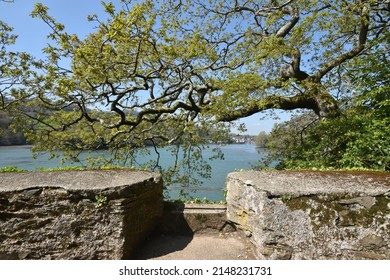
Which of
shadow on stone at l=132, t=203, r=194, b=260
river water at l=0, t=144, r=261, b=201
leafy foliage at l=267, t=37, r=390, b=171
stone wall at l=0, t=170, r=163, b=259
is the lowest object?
river water at l=0, t=144, r=261, b=201

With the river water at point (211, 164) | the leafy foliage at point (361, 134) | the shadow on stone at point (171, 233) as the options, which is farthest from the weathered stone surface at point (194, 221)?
the leafy foliage at point (361, 134)

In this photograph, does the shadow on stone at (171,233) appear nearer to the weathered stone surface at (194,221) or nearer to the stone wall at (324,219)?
the weathered stone surface at (194,221)

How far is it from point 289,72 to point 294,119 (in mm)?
2528

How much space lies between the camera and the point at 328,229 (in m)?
3.04

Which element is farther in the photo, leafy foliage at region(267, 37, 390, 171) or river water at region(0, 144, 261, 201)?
river water at region(0, 144, 261, 201)

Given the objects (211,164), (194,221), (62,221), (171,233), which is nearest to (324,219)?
(194,221)

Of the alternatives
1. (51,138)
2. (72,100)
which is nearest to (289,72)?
(72,100)

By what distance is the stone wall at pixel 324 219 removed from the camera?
9.81 feet

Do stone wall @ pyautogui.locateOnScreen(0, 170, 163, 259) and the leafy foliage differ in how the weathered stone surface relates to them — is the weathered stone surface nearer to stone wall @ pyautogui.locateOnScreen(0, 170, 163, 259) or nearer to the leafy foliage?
stone wall @ pyautogui.locateOnScreen(0, 170, 163, 259)

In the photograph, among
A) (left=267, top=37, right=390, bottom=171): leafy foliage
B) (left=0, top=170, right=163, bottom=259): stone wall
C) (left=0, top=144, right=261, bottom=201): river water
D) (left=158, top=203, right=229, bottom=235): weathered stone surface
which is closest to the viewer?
(left=0, top=170, right=163, bottom=259): stone wall

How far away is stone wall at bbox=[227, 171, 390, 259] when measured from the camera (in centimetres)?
299

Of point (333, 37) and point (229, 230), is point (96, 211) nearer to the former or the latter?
point (229, 230)

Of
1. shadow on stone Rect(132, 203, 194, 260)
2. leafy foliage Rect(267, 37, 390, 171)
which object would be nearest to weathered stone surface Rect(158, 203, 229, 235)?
shadow on stone Rect(132, 203, 194, 260)

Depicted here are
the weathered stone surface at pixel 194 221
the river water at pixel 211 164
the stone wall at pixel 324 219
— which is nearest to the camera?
the stone wall at pixel 324 219
